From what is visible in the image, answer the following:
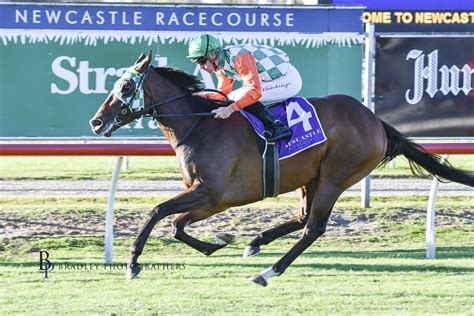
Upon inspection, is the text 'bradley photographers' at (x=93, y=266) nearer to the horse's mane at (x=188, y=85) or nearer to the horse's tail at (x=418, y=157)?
the horse's mane at (x=188, y=85)

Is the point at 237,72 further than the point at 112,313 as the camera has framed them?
Yes

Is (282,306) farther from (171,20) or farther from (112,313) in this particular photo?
(171,20)

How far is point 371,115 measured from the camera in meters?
7.06

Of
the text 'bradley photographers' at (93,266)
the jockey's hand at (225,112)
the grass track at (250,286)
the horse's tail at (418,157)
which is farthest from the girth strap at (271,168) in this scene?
the text 'bradley photographers' at (93,266)

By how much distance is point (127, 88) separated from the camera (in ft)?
20.9

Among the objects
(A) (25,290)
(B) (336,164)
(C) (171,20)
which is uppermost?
(C) (171,20)

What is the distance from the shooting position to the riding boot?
6641mm

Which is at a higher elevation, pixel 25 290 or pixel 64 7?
pixel 64 7

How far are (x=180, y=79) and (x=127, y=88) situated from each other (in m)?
0.47

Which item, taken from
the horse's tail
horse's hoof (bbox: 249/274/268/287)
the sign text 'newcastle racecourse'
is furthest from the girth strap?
the sign text 'newcastle racecourse'

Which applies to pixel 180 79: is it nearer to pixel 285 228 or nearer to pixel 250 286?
pixel 285 228

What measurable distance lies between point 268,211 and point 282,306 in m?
3.73

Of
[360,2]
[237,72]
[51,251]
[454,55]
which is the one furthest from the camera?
[360,2]

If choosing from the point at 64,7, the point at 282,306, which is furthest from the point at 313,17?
the point at 282,306
